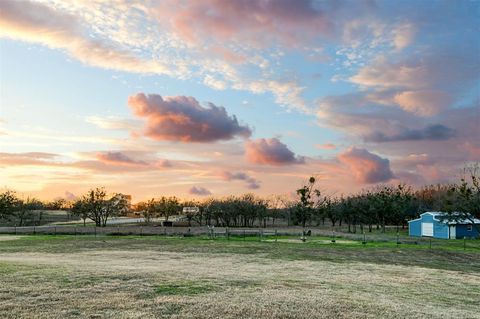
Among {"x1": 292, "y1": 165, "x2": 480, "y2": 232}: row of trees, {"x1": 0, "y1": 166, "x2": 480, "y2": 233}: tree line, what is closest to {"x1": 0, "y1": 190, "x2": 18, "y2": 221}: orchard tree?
{"x1": 0, "y1": 166, "x2": 480, "y2": 233}: tree line

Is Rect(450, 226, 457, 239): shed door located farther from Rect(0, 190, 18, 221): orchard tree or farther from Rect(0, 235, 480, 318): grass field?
Rect(0, 190, 18, 221): orchard tree

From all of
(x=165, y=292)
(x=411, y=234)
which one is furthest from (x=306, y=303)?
(x=411, y=234)

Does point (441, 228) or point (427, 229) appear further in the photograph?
point (427, 229)

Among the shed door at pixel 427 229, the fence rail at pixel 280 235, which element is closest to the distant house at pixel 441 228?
the shed door at pixel 427 229

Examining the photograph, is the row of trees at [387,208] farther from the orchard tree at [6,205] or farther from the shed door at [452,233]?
the orchard tree at [6,205]

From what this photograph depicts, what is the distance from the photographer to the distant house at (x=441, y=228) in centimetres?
7868

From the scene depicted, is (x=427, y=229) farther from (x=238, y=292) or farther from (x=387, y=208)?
(x=238, y=292)

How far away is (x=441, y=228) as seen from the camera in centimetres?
8081

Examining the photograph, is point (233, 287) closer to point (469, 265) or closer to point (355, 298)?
point (355, 298)

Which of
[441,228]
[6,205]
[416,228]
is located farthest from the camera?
[6,205]

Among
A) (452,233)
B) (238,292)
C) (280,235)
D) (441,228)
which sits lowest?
(280,235)

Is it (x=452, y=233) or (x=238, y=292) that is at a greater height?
(x=238, y=292)

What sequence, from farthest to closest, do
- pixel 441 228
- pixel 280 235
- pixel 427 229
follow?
pixel 427 229 < pixel 441 228 < pixel 280 235

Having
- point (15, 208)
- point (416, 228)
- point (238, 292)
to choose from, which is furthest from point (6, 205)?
point (238, 292)
